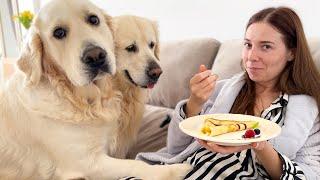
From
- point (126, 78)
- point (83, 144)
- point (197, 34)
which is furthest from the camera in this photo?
point (197, 34)

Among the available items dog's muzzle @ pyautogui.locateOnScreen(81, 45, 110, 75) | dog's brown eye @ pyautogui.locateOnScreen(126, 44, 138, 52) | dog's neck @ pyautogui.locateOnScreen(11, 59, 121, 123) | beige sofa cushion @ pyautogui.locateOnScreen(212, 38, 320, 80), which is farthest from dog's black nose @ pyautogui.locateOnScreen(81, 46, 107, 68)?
beige sofa cushion @ pyautogui.locateOnScreen(212, 38, 320, 80)

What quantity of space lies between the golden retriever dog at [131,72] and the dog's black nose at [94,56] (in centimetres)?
22

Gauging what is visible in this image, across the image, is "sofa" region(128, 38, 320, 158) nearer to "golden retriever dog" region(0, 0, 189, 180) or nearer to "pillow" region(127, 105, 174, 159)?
"pillow" region(127, 105, 174, 159)

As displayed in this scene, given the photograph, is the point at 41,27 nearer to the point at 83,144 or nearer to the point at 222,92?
the point at 83,144

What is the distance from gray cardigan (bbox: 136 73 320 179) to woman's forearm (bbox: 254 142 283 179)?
9cm

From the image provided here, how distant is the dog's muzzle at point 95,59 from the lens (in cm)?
131

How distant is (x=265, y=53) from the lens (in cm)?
136

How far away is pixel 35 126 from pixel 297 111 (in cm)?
93

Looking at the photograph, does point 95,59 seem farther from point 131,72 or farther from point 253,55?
point 253,55

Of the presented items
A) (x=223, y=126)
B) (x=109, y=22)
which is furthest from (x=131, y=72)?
(x=223, y=126)

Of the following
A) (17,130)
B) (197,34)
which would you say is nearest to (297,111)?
(17,130)

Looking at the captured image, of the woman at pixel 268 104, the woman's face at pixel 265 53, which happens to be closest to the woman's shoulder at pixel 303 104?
the woman at pixel 268 104

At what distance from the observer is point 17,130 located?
57.3 inches

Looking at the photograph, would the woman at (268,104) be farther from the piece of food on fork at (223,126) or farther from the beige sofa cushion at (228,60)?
the beige sofa cushion at (228,60)
